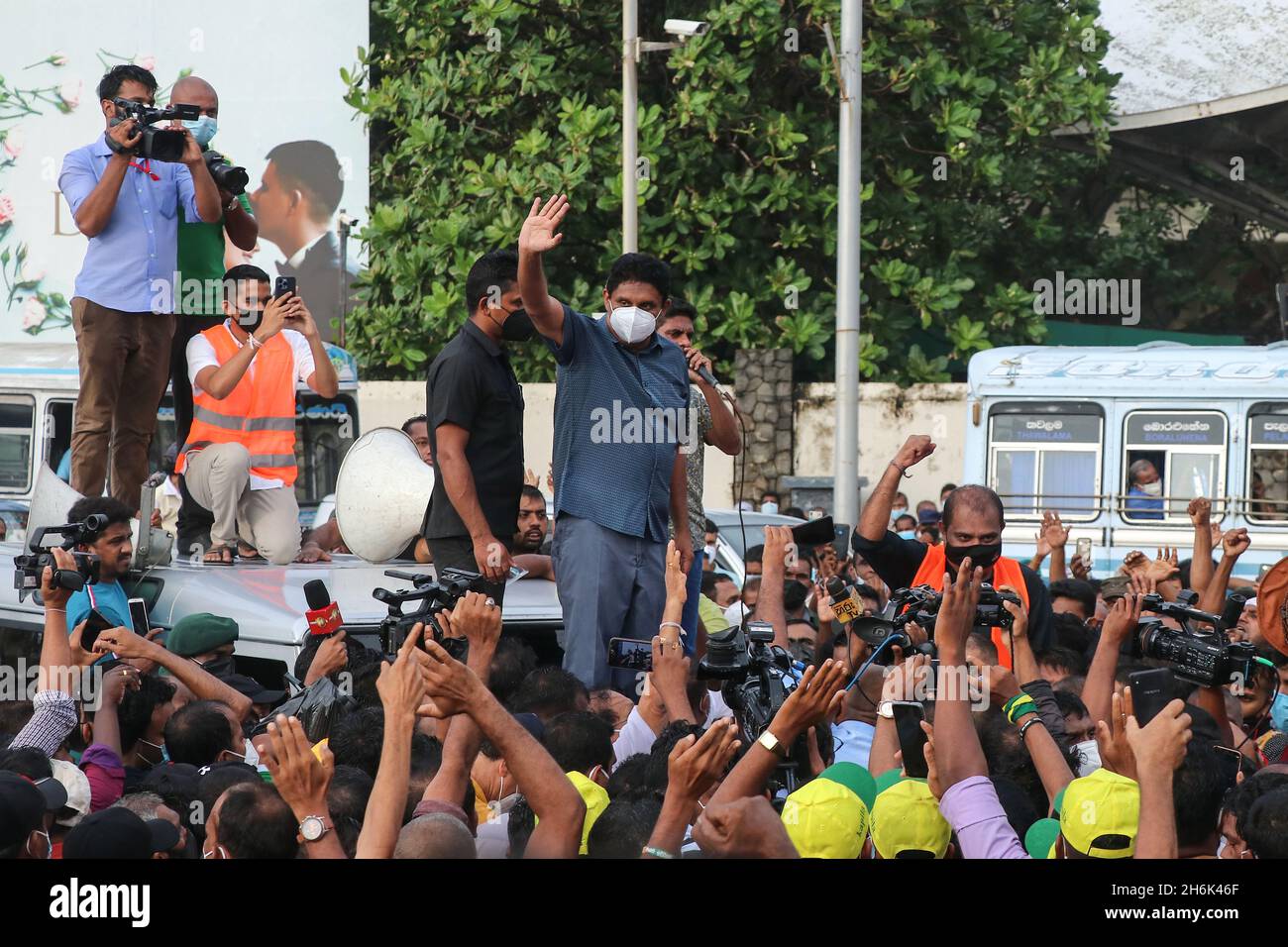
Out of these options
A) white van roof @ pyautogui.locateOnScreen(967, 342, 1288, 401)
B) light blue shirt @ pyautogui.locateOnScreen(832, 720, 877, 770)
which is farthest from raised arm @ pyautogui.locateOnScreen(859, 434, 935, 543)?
white van roof @ pyautogui.locateOnScreen(967, 342, 1288, 401)

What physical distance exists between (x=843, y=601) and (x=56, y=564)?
254cm

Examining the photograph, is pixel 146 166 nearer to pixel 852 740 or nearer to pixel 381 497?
pixel 381 497

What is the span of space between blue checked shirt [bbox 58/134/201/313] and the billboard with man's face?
56.7ft

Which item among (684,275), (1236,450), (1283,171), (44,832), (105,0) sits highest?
(105,0)

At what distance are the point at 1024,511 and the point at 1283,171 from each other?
32.9 ft

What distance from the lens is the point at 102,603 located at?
671cm

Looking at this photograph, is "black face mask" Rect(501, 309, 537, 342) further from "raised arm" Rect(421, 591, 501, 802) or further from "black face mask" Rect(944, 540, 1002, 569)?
"raised arm" Rect(421, 591, 501, 802)

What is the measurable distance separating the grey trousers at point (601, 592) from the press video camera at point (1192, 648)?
1690 mm
